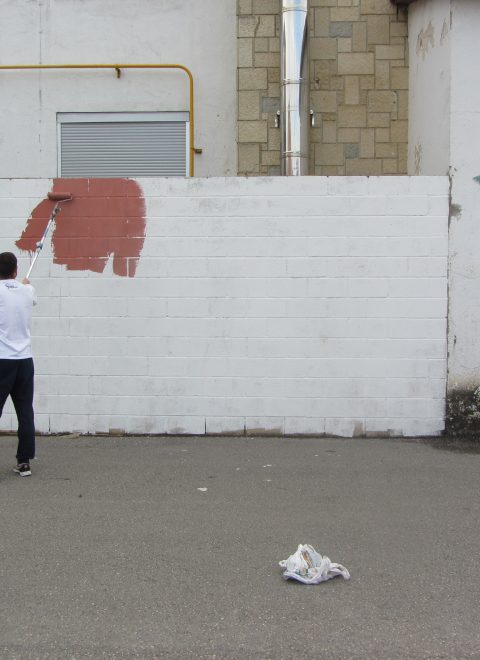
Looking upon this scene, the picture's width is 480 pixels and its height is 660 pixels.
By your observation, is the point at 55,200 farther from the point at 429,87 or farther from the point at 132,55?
the point at 429,87

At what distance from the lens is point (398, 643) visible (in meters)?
3.63

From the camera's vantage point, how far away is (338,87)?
9.55 meters

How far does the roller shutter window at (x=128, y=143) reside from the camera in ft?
32.3

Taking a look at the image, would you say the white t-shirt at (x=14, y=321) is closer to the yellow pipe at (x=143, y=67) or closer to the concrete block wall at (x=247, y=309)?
the concrete block wall at (x=247, y=309)

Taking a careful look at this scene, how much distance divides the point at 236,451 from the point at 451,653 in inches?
150

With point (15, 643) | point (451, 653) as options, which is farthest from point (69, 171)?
point (451, 653)

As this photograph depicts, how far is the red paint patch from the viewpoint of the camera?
25.2ft

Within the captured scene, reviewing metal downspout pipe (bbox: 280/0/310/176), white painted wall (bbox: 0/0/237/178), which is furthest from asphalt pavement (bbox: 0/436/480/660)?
white painted wall (bbox: 0/0/237/178)

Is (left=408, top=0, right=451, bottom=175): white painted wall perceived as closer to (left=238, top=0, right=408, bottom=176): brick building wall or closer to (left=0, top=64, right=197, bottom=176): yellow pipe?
(left=238, top=0, right=408, bottom=176): brick building wall

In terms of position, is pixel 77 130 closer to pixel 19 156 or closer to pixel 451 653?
pixel 19 156

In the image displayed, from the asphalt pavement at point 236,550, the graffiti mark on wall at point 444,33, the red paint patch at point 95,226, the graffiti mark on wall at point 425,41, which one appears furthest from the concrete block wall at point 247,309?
the graffiti mark on wall at point 425,41

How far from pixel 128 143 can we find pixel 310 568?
Answer: 22.6ft

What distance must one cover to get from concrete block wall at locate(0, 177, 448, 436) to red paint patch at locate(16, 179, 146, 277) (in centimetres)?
2

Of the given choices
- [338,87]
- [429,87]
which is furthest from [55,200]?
[429,87]
